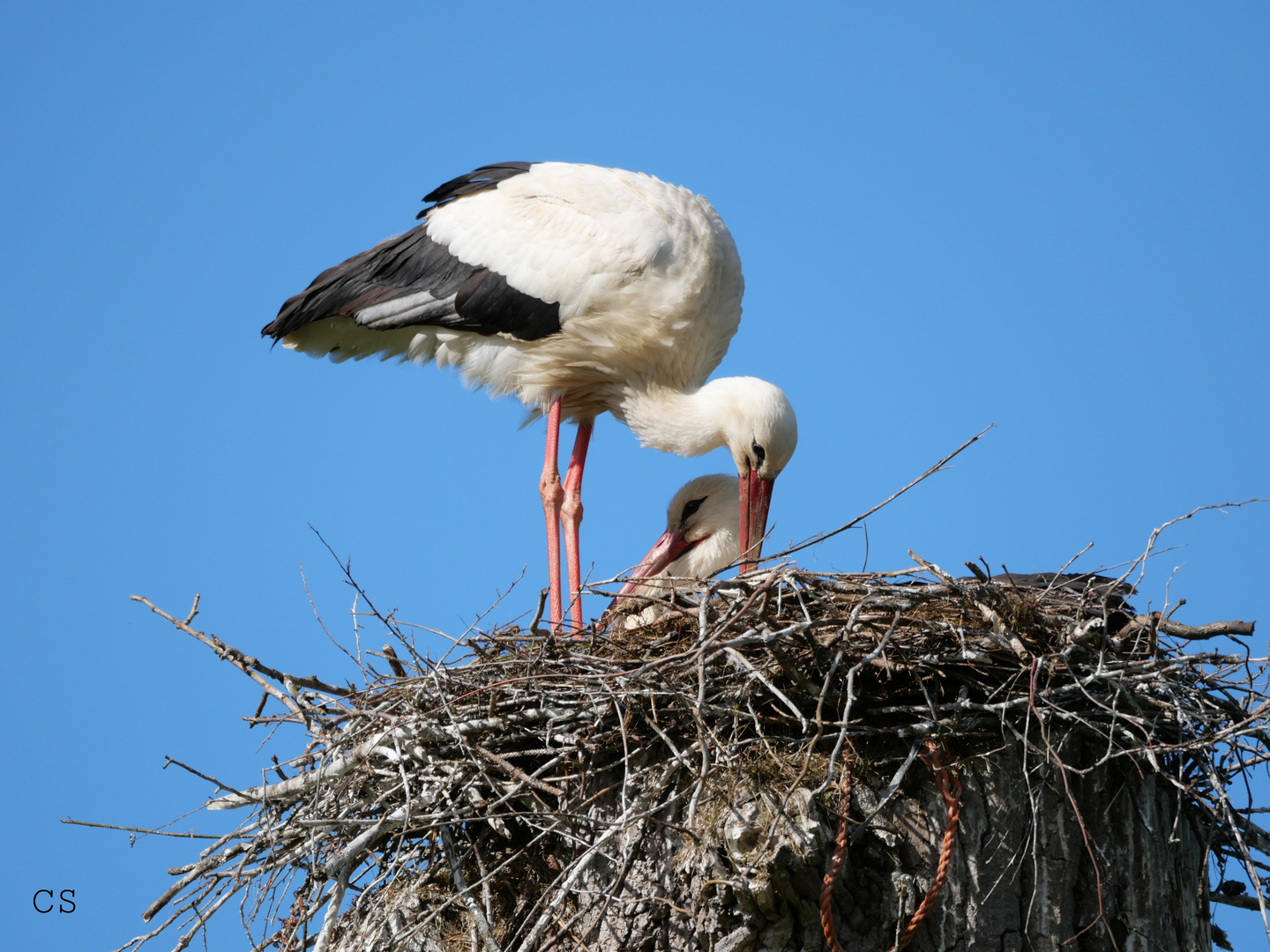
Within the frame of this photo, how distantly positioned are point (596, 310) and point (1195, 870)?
3.52 meters

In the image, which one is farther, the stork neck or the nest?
the stork neck

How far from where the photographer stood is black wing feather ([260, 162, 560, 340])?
618 cm

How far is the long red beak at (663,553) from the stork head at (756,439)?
0.37 metres

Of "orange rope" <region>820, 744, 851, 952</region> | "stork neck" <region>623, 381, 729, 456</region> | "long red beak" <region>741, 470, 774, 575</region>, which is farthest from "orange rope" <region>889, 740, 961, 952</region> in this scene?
"stork neck" <region>623, 381, 729, 456</region>

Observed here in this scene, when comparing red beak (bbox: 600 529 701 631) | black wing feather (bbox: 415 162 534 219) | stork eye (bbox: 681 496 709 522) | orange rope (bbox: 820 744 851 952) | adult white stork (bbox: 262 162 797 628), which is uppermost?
black wing feather (bbox: 415 162 534 219)

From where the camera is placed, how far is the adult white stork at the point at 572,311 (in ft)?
19.6

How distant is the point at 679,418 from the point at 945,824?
292cm

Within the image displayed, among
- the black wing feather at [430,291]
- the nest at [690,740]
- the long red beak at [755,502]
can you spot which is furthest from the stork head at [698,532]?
the nest at [690,740]

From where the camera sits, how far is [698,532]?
6246 mm

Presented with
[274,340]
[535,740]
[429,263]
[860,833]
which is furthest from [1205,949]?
[274,340]

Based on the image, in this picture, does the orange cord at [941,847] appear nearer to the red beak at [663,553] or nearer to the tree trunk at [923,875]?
the tree trunk at [923,875]

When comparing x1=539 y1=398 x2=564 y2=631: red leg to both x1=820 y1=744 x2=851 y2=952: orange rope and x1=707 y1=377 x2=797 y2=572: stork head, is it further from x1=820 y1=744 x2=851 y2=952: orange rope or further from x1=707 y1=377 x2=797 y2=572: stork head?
x1=820 y1=744 x2=851 y2=952: orange rope

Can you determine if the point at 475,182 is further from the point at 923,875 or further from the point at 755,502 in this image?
the point at 923,875

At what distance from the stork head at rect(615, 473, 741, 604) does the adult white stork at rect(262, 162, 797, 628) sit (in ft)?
0.47
